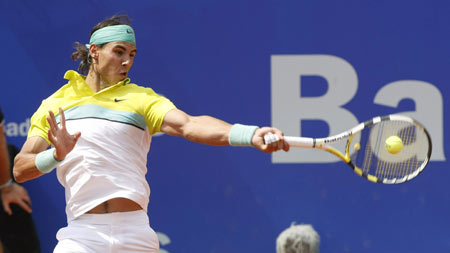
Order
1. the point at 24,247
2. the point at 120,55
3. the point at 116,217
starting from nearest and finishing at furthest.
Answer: the point at 116,217 → the point at 120,55 → the point at 24,247

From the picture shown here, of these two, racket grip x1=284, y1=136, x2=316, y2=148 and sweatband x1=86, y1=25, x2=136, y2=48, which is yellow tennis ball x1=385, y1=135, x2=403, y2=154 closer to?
racket grip x1=284, y1=136, x2=316, y2=148

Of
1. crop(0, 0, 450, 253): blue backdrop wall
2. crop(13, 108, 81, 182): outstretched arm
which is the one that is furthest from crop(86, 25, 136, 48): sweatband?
crop(0, 0, 450, 253): blue backdrop wall

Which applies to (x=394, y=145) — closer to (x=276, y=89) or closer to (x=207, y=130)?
(x=207, y=130)

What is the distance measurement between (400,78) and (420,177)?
0.64m

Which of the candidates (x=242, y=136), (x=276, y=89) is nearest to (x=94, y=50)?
(x=242, y=136)

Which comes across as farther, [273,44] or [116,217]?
[273,44]

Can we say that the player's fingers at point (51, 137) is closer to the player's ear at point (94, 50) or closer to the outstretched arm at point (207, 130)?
the outstretched arm at point (207, 130)

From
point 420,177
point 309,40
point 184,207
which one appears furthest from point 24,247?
point 420,177

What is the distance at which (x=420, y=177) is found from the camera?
5406mm

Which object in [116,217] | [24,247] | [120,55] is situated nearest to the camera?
[116,217]

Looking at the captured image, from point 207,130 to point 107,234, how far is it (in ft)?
2.00

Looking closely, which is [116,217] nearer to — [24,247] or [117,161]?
[117,161]

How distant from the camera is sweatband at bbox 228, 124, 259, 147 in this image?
311 centimetres

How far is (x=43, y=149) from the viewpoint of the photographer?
3637 millimetres
